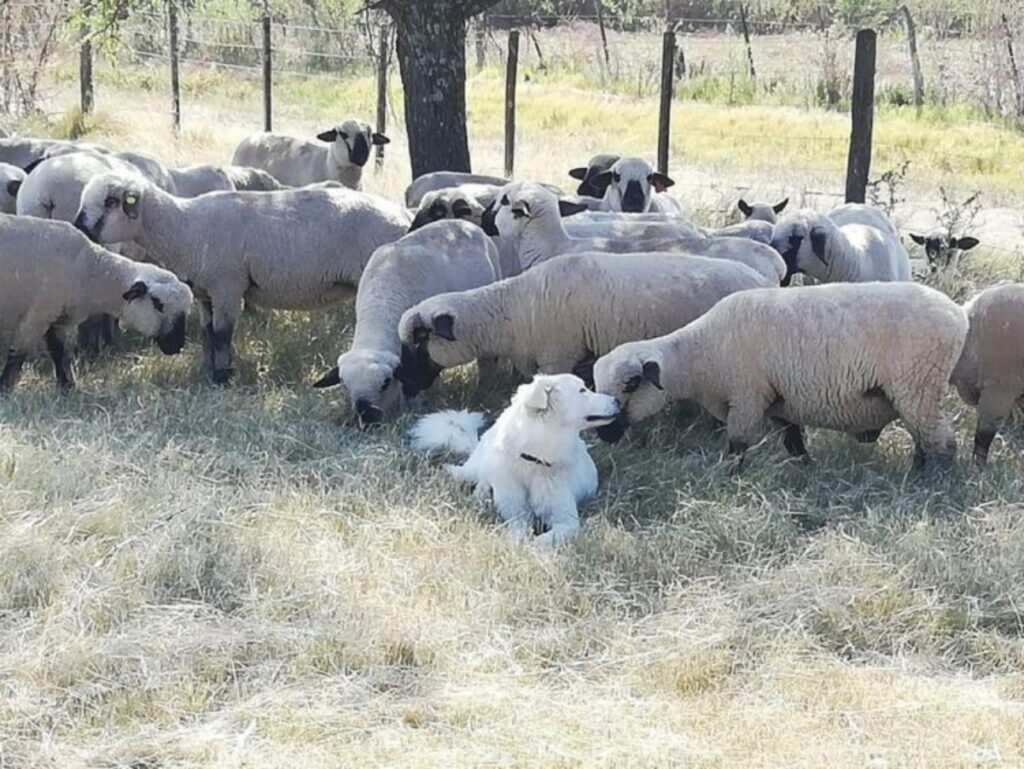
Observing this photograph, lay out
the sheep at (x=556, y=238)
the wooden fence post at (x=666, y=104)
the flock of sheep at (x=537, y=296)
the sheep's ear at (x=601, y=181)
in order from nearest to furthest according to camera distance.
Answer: the flock of sheep at (x=537, y=296) → the sheep at (x=556, y=238) → the sheep's ear at (x=601, y=181) → the wooden fence post at (x=666, y=104)

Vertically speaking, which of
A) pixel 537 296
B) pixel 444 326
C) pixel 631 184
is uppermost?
pixel 631 184

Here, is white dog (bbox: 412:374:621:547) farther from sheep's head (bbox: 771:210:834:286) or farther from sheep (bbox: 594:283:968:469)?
sheep's head (bbox: 771:210:834:286)

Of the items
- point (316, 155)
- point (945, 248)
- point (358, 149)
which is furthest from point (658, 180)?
Result: point (316, 155)

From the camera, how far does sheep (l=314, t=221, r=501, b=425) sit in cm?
750

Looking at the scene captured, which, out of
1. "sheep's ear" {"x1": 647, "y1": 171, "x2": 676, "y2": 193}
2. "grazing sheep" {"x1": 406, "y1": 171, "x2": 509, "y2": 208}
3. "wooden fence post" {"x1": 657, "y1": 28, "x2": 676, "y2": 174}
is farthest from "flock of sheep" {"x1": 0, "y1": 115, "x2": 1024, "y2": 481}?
"wooden fence post" {"x1": 657, "y1": 28, "x2": 676, "y2": 174}

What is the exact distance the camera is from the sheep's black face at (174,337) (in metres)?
8.32

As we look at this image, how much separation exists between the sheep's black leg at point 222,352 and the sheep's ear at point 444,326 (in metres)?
1.62

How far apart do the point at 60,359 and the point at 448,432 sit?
266 centimetres

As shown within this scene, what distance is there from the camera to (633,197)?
10.4 m

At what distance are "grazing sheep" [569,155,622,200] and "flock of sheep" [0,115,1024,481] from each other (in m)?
0.83

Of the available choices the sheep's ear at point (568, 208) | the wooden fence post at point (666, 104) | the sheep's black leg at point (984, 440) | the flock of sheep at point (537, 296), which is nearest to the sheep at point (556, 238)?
the flock of sheep at point (537, 296)

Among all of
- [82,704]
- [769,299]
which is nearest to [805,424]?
[769,299]

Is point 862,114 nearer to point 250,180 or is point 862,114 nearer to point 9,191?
point 250,180

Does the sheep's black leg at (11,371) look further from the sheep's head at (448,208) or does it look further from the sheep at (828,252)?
the sheep at (828,252)
